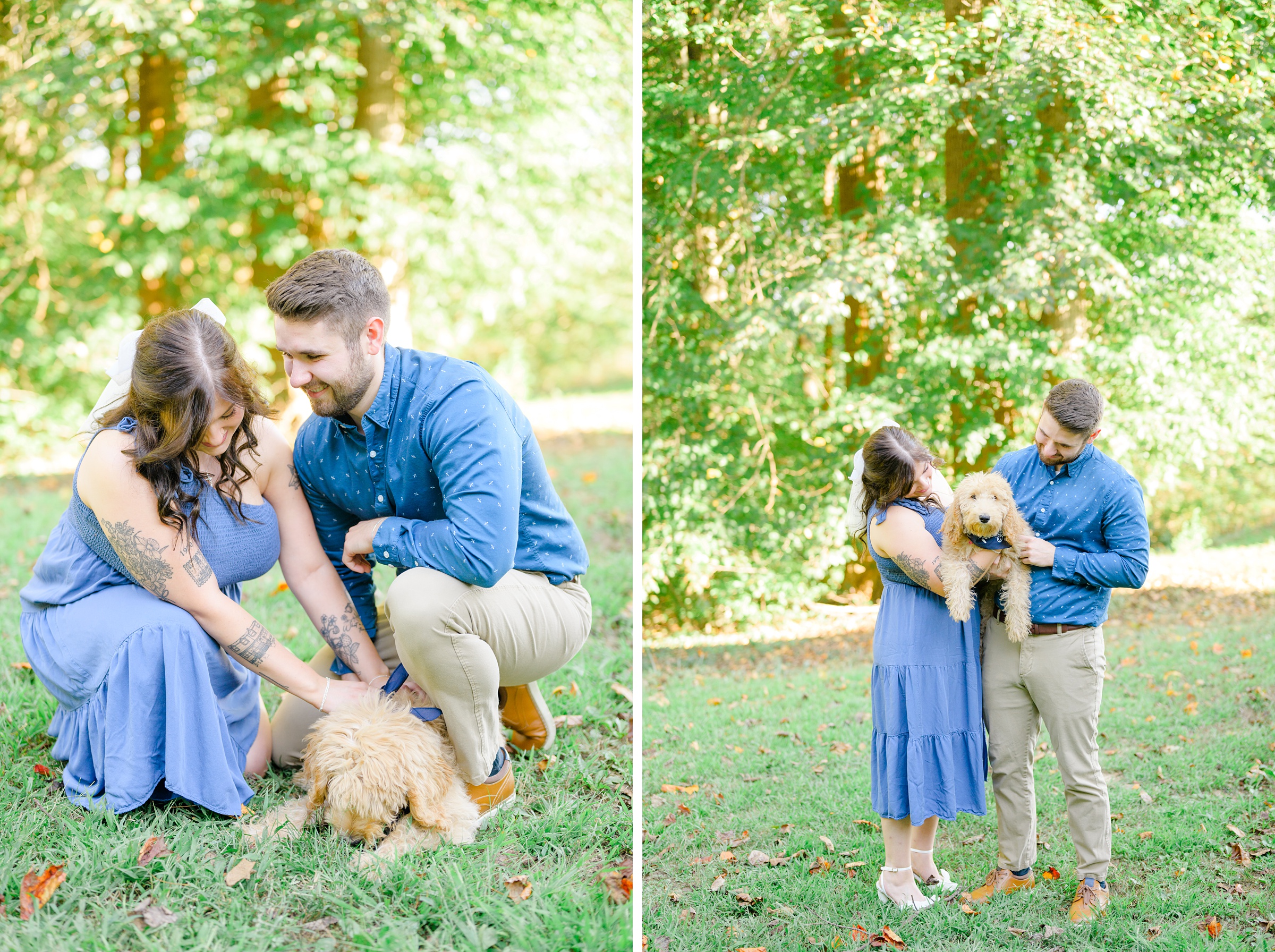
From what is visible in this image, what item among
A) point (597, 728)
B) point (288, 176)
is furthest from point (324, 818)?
point (288, 176)

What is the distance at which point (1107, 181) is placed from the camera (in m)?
7.10

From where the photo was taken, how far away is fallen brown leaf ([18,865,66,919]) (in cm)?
258

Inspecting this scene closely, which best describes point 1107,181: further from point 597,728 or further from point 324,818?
point 324,818

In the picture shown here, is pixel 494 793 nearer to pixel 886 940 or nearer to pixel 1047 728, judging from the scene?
pixel 886 940

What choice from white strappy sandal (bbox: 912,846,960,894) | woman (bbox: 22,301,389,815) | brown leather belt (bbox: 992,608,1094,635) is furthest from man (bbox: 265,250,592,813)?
brown leather belt (bbox: 992,608,1094,635)

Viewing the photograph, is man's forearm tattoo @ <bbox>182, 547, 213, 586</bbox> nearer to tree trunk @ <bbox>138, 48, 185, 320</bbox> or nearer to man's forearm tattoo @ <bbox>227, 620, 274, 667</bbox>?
man's forearm tattoo @ <bbox>227, 620, 274, 667</bbox>

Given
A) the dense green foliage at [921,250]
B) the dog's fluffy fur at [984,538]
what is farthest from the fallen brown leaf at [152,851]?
the dense green foliage at [921,250]

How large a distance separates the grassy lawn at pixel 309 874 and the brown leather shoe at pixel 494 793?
50 mm

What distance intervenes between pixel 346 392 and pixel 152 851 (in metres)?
1.50

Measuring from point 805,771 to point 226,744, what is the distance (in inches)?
110

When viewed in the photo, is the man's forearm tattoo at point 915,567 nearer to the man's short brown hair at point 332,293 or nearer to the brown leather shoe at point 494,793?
the brown leather shoe at point 494,793

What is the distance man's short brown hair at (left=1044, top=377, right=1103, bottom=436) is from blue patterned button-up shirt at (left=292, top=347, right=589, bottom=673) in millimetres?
1763

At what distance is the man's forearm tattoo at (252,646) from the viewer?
122 inches

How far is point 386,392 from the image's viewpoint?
3.06 meters
